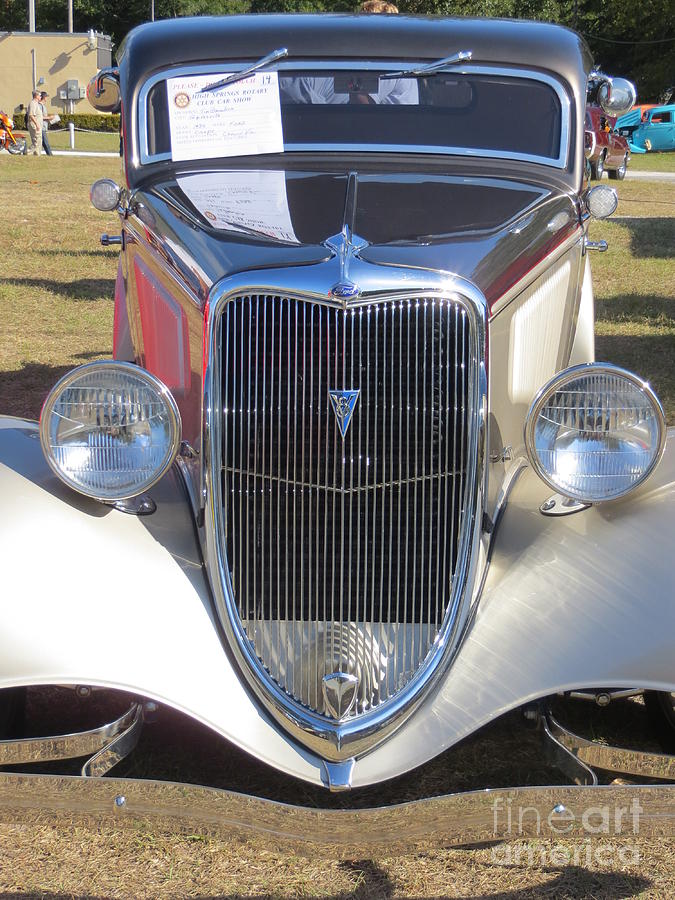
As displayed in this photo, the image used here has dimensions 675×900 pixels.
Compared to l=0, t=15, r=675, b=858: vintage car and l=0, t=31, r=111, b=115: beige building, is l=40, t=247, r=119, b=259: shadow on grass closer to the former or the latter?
l=0, t=15, r=675, b=858: vintage car

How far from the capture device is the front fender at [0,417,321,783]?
2.11m

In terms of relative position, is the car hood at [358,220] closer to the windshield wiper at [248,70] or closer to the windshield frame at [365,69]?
the windshield frame at [365,69]

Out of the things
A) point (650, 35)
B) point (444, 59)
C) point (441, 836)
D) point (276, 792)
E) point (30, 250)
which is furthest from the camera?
point (650, 35)

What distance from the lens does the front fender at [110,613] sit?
2111 mm

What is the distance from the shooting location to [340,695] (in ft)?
7.22

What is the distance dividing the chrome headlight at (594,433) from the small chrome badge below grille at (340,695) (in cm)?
66

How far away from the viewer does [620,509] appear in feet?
7.80

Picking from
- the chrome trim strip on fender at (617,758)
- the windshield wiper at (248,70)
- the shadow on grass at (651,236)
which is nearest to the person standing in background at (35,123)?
the shadow on grass at (651,236)

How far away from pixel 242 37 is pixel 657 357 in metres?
4.75

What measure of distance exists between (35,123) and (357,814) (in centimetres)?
2582

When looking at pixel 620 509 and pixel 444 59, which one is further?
pixel 444 59

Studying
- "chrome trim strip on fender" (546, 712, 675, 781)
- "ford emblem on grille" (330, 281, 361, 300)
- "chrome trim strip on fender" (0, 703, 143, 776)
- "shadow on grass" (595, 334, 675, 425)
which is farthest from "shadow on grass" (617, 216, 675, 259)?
"chrome trim strip on fender" (0, 703, 143, 776)

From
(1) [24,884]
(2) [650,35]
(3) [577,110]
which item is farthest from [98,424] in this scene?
(2) [650,35]

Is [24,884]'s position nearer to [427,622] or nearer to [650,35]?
[427,622]
